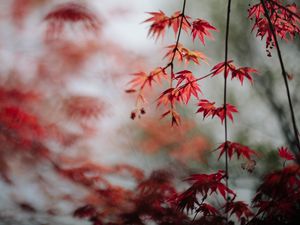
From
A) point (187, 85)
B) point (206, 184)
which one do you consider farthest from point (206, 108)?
point (206, 184)

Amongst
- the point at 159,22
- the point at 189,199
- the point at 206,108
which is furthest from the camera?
the point at 206,108

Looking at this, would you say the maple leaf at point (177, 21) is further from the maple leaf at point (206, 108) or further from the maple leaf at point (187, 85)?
the maple leaf at point (206, 108)

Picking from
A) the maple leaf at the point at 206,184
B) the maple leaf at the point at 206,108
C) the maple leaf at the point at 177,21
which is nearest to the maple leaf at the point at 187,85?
the maple leaf at the point at 206,108

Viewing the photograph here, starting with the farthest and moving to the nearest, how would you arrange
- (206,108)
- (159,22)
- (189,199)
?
(206,108)
(159,22)
(189,199)

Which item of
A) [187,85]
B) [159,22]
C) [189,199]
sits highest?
[159,22]

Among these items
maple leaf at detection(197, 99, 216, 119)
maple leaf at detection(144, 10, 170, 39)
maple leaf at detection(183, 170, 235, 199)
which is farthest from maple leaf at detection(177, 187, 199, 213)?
maple leaf at detection(144, 10, 170, 39)

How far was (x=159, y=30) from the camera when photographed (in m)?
1.87

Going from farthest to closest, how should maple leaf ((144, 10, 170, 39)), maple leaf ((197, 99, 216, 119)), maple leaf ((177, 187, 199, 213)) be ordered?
maple leaf ((197, 99, 216, 119)), maple leaf ((144, 10, 170, 39)), maple leaf ((177, 187, 199, 213))

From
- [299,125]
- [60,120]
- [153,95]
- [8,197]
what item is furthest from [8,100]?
[299,125]

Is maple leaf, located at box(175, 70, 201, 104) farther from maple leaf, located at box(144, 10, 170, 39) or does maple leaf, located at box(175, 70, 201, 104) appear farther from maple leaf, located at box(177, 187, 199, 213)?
maple leaf, located at box(177, 187, 199, 213)

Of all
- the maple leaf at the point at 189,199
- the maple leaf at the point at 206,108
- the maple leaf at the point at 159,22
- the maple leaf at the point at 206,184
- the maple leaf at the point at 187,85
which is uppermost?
the maple leaf at the point at 159,22

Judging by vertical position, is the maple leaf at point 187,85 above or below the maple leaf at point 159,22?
below

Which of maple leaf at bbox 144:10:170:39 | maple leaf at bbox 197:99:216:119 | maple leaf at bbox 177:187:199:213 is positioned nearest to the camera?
maple leaf at bbox 177:187:199:213

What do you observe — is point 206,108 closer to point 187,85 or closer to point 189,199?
point 187,85
